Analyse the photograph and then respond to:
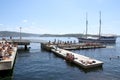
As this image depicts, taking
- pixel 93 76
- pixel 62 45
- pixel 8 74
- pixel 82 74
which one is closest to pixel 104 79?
pixel 93 76

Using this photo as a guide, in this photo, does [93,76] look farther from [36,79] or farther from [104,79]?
[36,79]

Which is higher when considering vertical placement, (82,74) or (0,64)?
(0,64)

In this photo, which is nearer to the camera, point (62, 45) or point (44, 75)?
point (44, 75)

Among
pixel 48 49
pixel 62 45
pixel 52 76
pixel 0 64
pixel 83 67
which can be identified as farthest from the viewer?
pixel 62 45

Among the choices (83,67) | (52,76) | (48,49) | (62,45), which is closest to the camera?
(52,76)

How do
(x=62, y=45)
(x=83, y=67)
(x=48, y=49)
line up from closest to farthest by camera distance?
(x=83, y=67), (x=48, y=49), (x=62, y=45)

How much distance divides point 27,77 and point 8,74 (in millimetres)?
2975

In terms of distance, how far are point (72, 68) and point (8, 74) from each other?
1061cm

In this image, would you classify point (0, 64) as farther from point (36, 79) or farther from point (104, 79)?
point (104, 79)

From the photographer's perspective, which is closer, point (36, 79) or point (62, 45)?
point (36, 79)

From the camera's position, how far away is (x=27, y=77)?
2445cm

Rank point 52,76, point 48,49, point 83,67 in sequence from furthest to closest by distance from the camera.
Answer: point 48,49 → point 83,67 → point 52,76

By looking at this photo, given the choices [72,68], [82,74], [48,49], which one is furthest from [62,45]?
[82,74]

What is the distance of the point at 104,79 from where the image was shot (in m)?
23.6
